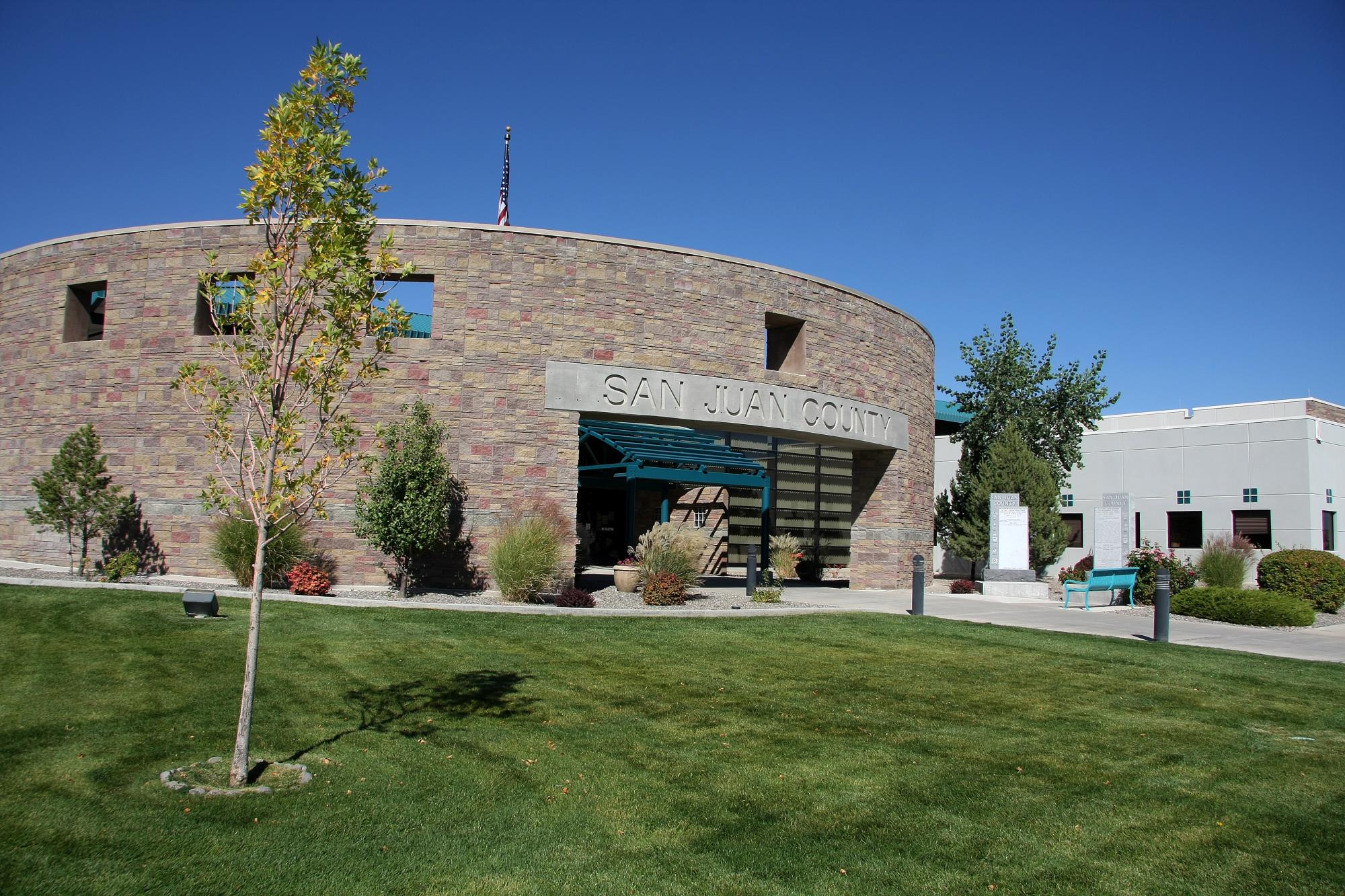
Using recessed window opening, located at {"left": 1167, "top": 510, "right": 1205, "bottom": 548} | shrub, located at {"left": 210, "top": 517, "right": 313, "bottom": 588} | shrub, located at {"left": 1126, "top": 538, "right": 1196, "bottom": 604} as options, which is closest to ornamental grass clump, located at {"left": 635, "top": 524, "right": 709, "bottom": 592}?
shrub, located at {"left": 210, "top": 517, "right": 313, "bottom": 588}

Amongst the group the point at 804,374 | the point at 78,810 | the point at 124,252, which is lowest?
the point at 78,810

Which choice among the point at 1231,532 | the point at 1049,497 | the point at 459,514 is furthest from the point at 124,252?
the point at 1231,532

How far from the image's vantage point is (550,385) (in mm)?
17719

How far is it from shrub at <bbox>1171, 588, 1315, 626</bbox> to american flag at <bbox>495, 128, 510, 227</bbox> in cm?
1676

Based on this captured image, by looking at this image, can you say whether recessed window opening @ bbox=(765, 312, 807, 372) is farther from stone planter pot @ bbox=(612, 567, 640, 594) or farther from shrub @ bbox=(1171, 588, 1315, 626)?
shrub @ bbox=(1171, 588, 1315, 626)

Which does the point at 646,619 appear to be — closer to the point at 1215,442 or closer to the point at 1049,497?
the point at 1049,497

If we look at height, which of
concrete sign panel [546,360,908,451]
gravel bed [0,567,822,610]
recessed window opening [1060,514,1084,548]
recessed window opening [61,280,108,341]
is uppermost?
recessed window opening [61,280,108,341]

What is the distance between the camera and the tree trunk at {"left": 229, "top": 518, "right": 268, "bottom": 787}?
19.6 ft

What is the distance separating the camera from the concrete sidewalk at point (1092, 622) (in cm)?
1403

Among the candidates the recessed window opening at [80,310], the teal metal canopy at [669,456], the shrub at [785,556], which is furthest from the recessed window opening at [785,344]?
the recessed window opening at [80,310]

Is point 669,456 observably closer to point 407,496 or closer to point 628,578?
point 628,578

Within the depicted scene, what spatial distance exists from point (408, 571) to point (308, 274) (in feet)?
36.9

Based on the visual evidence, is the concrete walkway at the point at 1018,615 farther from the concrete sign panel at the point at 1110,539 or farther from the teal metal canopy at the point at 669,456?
the concrete sign panel at the point at 1110,539

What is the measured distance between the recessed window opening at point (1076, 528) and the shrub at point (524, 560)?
27.9 metres
